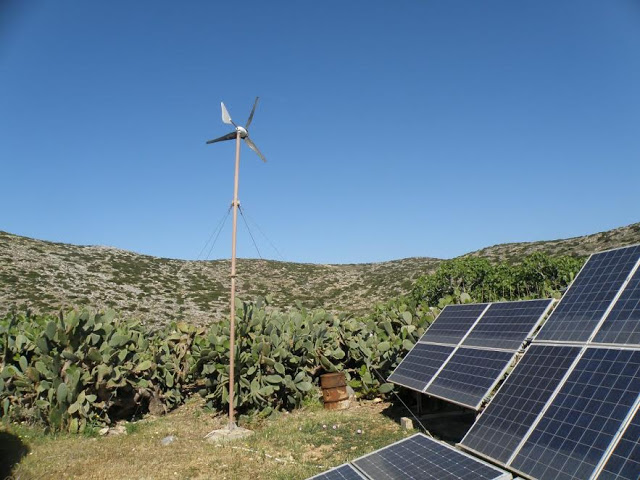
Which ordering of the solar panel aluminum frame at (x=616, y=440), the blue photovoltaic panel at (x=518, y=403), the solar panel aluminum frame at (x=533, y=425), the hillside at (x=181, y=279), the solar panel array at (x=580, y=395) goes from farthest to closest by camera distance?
the hillside at (x=181, y=279) < the blue photovoltaic panel at (x=518, y=403) < the solar panel aluminum frame at (x=533, y=425) < the solar panel array at (x=580, y=395) < the solar panel aluminum frame at (x=616, y=440)

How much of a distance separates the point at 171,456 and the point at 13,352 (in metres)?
6.03

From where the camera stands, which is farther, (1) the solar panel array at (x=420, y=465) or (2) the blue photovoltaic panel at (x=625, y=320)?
(2) the blue photovoltaic panel at (x=625, y=320)

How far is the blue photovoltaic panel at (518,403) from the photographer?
5.70 meters

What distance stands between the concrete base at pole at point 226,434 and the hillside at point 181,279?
26.0 m

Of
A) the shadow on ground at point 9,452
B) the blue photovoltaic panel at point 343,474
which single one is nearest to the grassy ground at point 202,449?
the shadow on ground at point 9,452

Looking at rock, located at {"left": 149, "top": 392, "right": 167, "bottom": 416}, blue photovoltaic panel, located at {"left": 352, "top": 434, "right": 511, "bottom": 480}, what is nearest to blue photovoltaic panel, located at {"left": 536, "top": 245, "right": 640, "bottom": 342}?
blue photovoltaic panel, located at {"left": 352, "top": 434, "right": 511, "bottom": 480}

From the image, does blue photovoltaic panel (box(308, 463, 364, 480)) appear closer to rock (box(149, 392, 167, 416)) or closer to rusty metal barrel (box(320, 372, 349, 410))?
rusty metal barrel (box(320, 372, 349, 410))

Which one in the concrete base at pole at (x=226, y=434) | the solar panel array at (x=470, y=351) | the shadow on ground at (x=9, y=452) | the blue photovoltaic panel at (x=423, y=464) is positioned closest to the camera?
the blue photovoltaic panel at (x=423, y=464)

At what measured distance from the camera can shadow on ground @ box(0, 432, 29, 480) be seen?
8219mm

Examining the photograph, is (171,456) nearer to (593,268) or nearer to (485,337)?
(485,337)

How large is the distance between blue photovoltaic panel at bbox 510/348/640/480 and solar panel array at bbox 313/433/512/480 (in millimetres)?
577

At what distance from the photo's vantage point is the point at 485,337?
860cm

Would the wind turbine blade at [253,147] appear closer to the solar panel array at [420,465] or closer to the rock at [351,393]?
the rock at [351,393]

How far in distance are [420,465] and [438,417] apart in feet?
16.8
